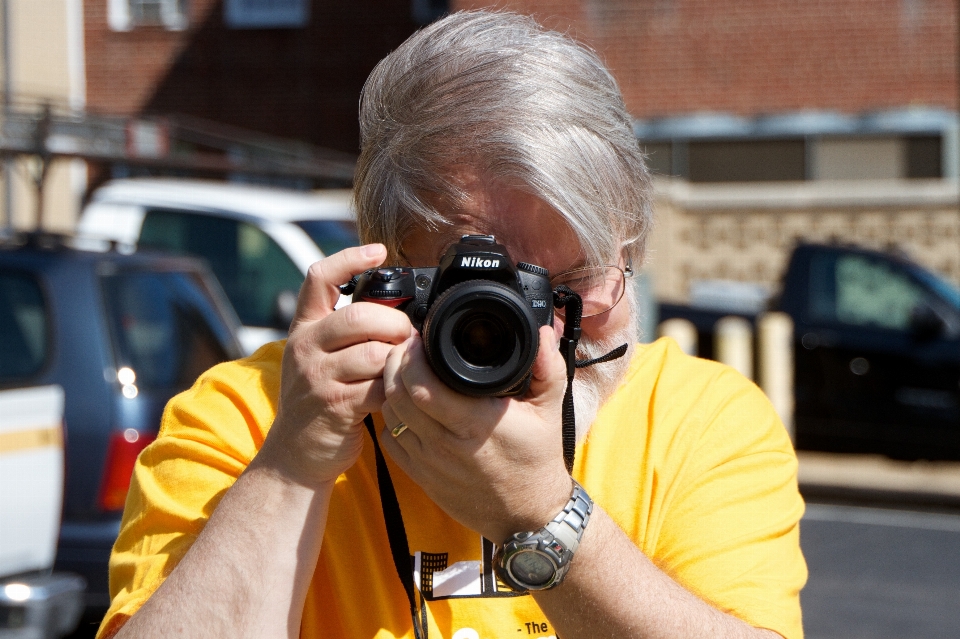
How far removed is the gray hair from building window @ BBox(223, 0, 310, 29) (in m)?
14.1

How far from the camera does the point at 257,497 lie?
4.25 feet

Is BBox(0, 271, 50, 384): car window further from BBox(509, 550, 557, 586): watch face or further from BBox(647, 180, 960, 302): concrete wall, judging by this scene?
BBox(647, 180, 960, 302): concrete wall

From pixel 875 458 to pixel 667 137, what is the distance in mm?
6521

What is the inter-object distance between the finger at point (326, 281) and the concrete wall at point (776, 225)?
11589mm

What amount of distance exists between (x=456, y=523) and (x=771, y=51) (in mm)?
12931

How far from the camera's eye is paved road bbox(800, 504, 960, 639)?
5086 mm

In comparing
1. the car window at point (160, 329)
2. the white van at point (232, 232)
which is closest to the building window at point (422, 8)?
the white van at point (232, 232)

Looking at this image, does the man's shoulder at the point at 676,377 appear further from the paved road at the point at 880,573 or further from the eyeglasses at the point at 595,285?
the paved road at the point at 880,573

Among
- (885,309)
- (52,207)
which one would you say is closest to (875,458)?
(885,309)

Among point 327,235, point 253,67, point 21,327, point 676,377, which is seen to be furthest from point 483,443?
point 253,67

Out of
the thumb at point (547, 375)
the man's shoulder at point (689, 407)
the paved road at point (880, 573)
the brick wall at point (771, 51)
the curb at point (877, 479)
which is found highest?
the brick wall at point (771, 51)

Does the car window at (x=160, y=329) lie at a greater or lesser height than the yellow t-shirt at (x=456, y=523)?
lesser

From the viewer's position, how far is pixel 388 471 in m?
1.46

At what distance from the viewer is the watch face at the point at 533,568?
1.28 metres
